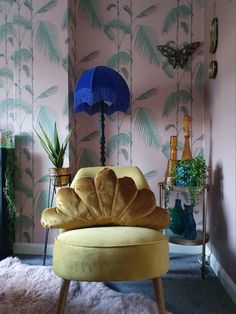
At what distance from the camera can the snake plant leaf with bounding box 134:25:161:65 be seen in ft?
9.52

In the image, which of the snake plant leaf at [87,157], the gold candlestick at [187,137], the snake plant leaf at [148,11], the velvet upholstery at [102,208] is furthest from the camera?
the snake plant leaf at [87,157]

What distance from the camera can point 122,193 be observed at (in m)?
1.89

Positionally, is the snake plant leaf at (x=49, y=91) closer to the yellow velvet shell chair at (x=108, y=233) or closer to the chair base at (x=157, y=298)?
the yellow velvet shell chair at (x=108, y=233)

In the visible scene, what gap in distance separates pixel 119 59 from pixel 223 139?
1193 mm

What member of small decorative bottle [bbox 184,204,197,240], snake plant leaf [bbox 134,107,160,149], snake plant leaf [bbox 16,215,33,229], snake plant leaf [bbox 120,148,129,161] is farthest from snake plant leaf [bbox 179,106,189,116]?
snake plant leaf [bbox 16,215,33,229]

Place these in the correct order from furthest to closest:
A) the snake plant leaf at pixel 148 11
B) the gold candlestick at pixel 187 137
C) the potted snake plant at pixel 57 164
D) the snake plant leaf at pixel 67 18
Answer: the snake plant leaf at pixel 148 11
the snake plant leaf at pixel 67 18
the gold candlestick at pixel 187 137
the potted snake plant at pixel 57 164

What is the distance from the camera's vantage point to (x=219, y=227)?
2379 mm

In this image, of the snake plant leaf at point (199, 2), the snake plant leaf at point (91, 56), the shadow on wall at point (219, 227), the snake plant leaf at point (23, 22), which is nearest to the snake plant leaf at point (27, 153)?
the snake plant leaf at point (91, 56)

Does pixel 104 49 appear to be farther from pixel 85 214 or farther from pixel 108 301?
pixel 108 301

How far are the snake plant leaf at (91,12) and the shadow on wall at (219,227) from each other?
1.56m

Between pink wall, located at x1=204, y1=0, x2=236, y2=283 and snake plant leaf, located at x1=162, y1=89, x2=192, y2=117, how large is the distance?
219 mm

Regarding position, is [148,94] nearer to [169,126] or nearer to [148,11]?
[169,126]

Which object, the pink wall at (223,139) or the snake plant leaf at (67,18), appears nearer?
the pink wall at (223,139)

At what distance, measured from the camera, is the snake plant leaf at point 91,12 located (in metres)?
2.94
